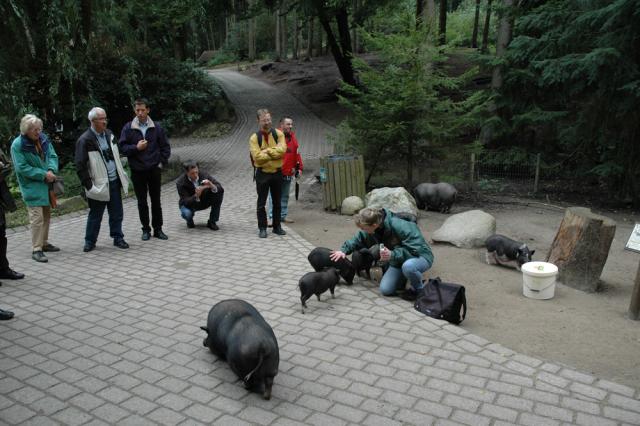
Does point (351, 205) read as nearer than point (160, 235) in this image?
No

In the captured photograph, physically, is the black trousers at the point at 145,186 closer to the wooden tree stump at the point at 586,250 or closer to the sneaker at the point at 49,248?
the sneaker at the point at 49,248

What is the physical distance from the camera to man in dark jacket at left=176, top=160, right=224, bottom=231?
913 cm

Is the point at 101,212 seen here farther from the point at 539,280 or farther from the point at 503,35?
the point at 503,35

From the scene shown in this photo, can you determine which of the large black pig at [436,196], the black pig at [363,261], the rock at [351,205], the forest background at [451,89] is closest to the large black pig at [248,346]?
the black pig at [363,261]

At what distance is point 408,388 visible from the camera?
4.38 meters

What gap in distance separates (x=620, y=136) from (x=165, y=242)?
1045cm

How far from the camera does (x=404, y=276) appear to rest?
6.53m

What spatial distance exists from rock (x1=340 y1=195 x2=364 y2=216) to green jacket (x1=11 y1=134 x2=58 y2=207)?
544 cm

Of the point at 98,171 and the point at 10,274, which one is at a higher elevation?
the point at 98,171

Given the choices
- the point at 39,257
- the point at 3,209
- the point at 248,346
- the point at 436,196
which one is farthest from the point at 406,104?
the point at 248,346

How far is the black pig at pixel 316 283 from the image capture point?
5.87 meters

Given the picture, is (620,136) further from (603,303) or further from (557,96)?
(603,303)

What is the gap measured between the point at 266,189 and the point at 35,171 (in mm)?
3251

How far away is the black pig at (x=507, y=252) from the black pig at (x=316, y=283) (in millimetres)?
3023
